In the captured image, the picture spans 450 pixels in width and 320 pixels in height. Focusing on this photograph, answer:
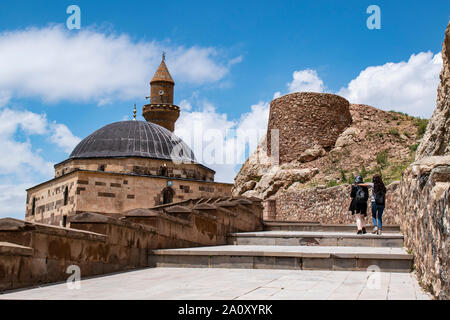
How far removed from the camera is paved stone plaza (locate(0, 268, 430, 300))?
16.8ft

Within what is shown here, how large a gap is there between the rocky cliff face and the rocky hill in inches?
763

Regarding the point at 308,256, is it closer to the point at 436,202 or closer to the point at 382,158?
the point at 436,202

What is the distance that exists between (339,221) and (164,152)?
9233mm

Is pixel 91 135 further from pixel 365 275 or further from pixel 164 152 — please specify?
pixel 365 275

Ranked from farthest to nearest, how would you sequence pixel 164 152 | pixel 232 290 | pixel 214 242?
pixel 164 152, pixel 214 242, pixel 232 290

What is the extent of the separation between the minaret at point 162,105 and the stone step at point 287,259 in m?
27.2

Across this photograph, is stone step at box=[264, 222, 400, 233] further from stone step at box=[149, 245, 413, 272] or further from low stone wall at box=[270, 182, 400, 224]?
low stone wall at box=[270, 182, 400, 224]

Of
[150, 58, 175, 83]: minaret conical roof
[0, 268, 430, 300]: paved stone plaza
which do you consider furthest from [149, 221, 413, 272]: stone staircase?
[150, 58, 175, 83]: minaret conical roof

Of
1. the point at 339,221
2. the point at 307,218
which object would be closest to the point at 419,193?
the point at 339,221

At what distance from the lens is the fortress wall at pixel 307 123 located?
106 ft

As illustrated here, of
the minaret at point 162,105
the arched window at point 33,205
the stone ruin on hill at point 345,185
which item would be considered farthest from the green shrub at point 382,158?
the arched window at point 33,205
